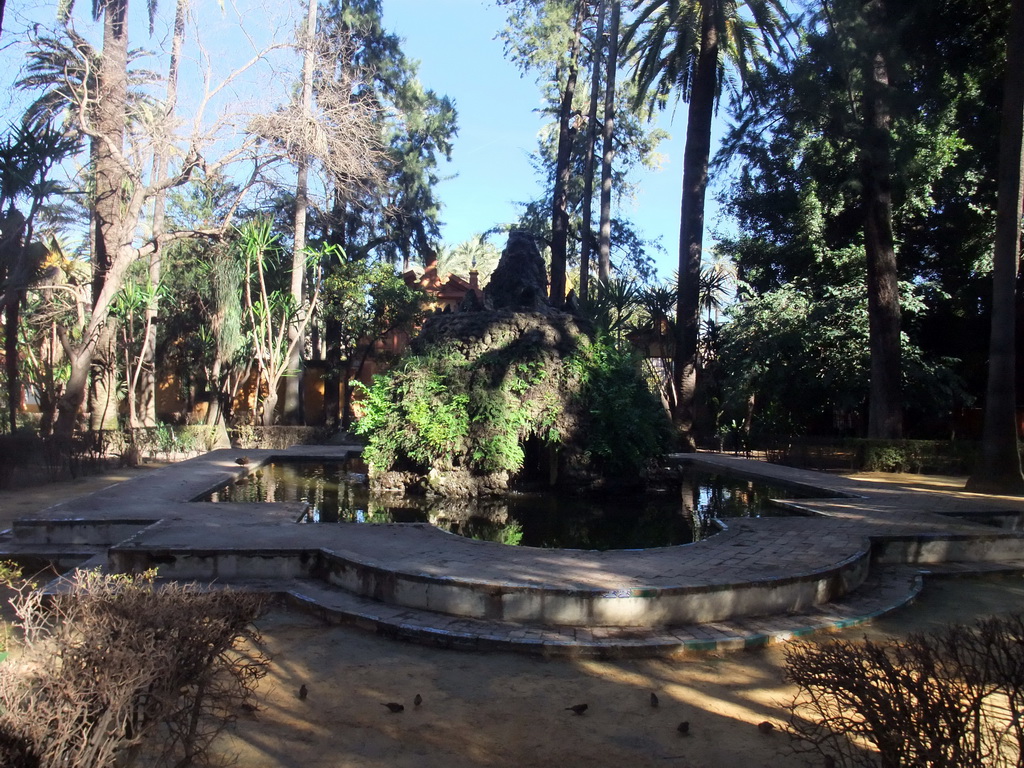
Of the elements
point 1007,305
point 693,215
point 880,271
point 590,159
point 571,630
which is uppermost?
point 590,159

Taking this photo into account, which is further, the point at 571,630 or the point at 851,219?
the point at 851,219

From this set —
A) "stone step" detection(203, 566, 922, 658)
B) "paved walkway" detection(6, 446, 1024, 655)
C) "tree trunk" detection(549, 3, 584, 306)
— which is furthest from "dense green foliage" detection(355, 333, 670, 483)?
"tree trunk" detection(549, 3, 584, 306)

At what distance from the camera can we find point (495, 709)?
14.4 feet

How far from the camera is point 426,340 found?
12.0 m

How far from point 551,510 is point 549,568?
3534 millimetres

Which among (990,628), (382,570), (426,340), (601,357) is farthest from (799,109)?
(990,628)

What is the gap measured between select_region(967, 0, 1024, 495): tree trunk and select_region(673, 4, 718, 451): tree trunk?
28.3 ft

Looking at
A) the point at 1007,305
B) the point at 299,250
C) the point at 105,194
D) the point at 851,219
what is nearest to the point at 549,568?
the point at 1007,305

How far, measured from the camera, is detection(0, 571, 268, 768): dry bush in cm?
245

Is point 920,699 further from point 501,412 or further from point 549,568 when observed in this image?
point 501,412

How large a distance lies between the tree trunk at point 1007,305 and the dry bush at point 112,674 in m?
14.3

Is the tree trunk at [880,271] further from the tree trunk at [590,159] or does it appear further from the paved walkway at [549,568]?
the tree trunk at [590,159]

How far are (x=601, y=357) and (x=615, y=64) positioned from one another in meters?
20.3

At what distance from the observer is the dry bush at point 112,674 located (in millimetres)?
2447
